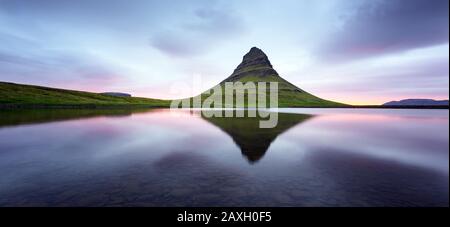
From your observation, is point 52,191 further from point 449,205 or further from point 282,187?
point 449,205

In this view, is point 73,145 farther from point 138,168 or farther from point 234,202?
point 234,202

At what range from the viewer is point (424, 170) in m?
14.1

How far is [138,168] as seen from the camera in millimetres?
14367

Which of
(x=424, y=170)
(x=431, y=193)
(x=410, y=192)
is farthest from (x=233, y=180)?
(x=424, y=170)

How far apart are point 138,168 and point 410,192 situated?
48.1 ft

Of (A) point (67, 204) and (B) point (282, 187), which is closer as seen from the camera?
(A) point (67, 204)

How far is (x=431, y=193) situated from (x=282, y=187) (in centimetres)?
661

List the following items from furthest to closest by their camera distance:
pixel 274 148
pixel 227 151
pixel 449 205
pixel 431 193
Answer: pixel 274 148 → pixel 227 151 → pixel 431 193 → pixel 449 205

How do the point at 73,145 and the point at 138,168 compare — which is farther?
the point at 73,145

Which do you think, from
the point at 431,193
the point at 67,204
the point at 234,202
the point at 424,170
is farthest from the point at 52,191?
the point at 424,170

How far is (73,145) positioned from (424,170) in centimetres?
2807
